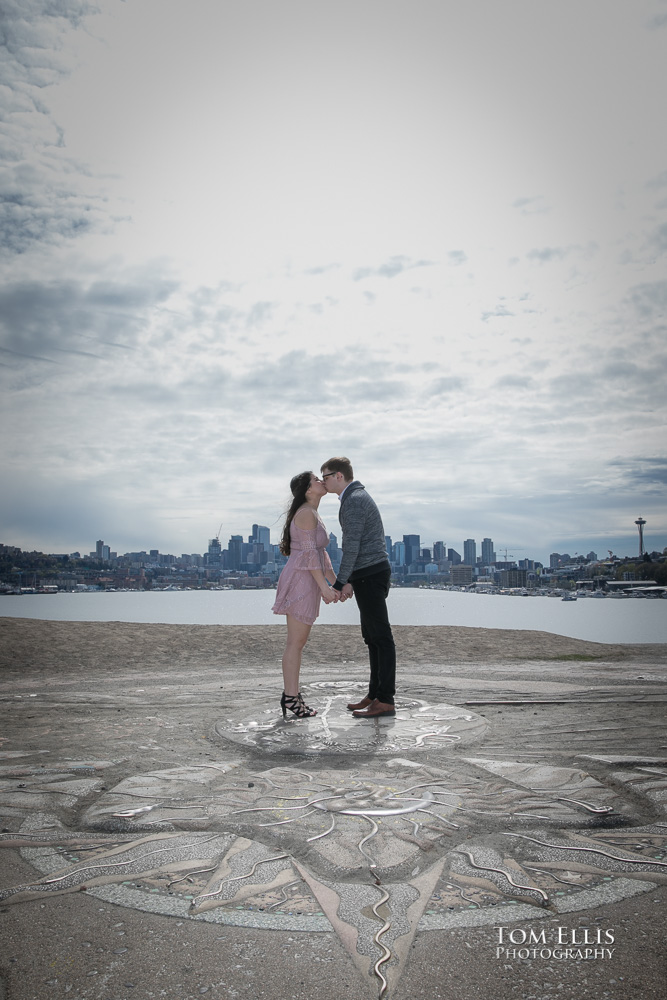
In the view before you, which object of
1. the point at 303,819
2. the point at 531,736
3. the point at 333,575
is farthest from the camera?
the point at 333,575

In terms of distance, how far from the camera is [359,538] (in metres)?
5.97

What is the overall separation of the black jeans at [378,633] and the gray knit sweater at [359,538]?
4.4 inches

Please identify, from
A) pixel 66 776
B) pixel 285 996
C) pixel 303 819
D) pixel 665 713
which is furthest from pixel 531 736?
pixel 285 996

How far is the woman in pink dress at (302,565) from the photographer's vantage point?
5953 millimetres

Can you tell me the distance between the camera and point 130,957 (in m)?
1.96

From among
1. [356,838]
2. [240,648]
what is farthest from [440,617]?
[356,838]

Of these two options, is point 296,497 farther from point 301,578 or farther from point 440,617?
point 440,617

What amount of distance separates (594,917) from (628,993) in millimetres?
402

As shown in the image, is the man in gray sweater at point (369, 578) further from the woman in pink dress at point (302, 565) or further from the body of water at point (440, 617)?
the body of water at point (440, 617)

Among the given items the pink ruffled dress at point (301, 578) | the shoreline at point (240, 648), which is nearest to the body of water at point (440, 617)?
the shoreline at point (240, 648)

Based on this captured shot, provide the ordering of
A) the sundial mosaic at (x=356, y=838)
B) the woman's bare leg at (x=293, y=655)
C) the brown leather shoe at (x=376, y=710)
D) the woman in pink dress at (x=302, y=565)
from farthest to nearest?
1. the woman in pink dress at (x=302, y=565)
2. the woman's bare leg at (x=293, y=655)
3. the brown leather shoe at (x=376, y=710)
4. the sundial mosaic at (x=356, y=838)

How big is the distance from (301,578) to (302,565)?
0.39 feet

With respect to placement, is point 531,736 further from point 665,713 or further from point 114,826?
point 114,826

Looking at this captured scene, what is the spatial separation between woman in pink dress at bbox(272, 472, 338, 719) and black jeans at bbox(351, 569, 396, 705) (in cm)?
29
